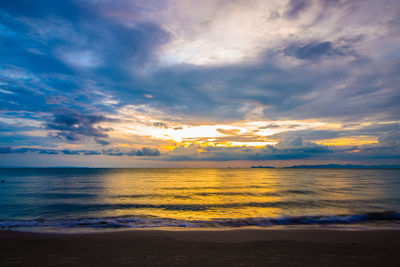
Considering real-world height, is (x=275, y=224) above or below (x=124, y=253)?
below

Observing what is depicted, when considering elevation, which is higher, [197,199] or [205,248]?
[205,248]

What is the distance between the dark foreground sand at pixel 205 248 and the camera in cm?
938

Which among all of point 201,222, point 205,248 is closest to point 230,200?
point 201,222

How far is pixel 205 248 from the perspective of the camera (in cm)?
1103

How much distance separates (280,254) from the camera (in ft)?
33.4

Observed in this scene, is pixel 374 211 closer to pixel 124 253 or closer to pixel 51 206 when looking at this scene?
pixel 124 253

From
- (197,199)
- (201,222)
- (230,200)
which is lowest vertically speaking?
(197,199)

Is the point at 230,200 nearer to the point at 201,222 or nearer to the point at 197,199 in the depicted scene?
the point at 197,199

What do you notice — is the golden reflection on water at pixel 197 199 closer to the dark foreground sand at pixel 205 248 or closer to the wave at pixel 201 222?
the wave at pixel 201 222

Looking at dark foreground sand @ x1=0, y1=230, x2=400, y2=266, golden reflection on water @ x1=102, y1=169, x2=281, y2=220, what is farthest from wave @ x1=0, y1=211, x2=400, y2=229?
dark foreground sand @ x1=0, y1=230, x2=400, y2=266

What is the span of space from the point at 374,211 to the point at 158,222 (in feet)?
80.5

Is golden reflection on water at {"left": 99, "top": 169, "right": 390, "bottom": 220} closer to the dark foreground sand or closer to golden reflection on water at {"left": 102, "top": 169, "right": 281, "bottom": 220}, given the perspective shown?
golden reflection on water at {"left": 102, "top": 169, "right": 281, "bottom": 220}

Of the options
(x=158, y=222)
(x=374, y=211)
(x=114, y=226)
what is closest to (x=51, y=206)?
(x=114, y=226)

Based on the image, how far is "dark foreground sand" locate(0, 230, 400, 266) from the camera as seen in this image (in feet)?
30.8
